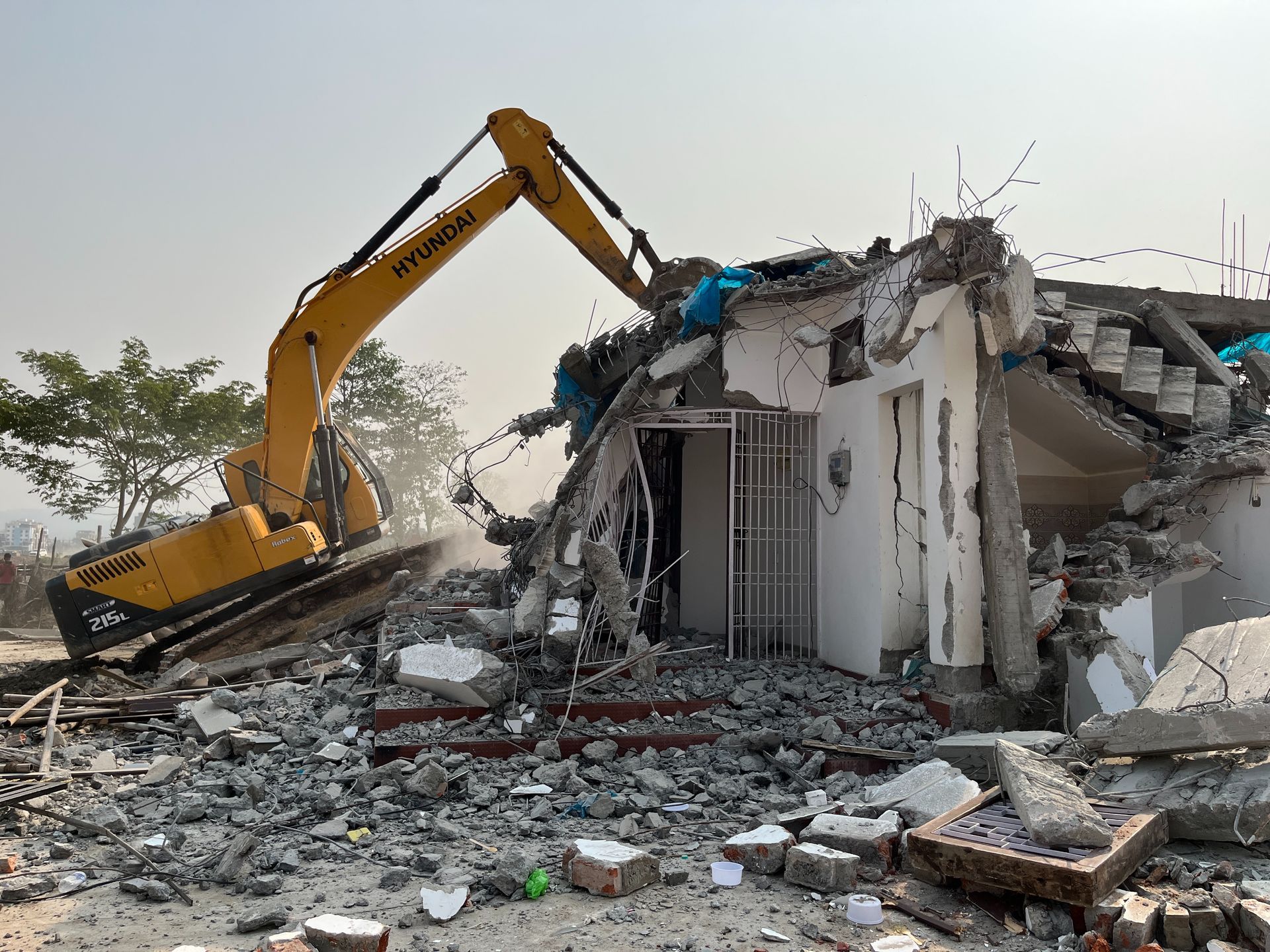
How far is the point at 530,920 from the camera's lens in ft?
12.2

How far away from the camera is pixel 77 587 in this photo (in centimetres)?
884

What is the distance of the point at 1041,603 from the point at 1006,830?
2843 millimetres

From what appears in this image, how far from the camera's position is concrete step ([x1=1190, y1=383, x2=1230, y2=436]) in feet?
23.9

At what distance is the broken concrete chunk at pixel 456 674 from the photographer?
21.0 feet

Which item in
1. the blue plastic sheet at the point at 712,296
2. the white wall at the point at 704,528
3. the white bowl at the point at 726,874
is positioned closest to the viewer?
the white bowl at the point at 726,874

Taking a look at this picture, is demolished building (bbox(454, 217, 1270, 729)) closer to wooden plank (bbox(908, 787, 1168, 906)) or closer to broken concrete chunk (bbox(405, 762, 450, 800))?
broken concrete chunk (bbox(405, 762, 450, 800))

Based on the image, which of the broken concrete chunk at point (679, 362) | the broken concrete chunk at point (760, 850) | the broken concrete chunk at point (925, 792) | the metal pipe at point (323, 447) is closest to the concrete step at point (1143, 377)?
the broken concrete chunk at point (679, 362)

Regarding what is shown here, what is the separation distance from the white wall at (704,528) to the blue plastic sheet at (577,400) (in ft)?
4.09

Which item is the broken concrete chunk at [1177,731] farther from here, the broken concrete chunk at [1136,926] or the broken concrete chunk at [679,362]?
the broken concrete chunk at [679,362]

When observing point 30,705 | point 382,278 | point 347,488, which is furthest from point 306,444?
point 30,705

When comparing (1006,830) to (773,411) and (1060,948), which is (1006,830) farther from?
(773,411)

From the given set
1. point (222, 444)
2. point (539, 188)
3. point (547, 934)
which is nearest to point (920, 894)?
point (547, 934)

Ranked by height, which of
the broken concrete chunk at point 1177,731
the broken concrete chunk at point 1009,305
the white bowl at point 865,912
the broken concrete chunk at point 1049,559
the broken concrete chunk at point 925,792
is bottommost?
the white bowl at point 865,912

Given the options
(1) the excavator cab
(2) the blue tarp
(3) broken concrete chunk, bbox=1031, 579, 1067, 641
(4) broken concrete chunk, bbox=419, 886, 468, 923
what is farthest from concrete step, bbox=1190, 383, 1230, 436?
(1) the excavator cab
